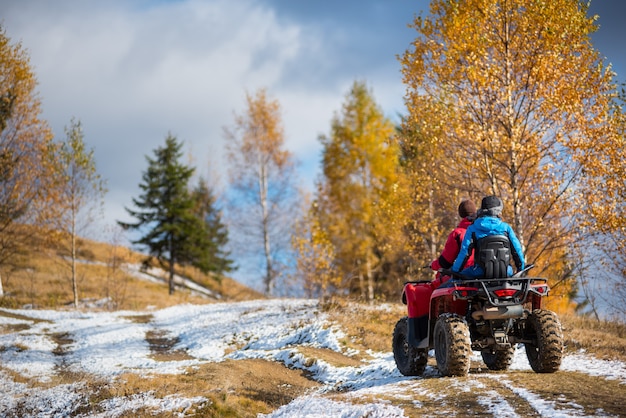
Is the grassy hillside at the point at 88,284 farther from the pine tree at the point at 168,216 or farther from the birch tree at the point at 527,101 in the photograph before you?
the birch tree at the point at 527,101

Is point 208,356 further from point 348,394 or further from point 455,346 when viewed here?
point 455,346

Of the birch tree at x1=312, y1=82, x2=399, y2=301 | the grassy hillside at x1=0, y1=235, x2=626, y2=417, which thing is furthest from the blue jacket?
the birch tree at x1=312, y1=82, x2=399, y2=301

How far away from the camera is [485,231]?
702 centimetres

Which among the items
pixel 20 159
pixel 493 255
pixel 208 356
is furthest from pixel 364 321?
pixel 20 159

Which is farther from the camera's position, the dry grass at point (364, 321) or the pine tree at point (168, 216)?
the pine tree at point (168, 216)

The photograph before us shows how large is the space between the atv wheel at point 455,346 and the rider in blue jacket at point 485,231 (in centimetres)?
65

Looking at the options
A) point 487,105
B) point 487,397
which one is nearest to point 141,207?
point 487,105

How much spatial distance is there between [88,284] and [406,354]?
1198 inches

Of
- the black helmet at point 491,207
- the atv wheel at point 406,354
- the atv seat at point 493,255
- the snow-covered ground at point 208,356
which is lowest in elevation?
the snow-covered ground at point 208,356

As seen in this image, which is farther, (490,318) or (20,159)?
(20,159)

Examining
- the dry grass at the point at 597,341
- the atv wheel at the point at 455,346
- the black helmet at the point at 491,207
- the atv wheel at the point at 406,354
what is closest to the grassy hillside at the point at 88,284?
the dry grass at the point at 597,341

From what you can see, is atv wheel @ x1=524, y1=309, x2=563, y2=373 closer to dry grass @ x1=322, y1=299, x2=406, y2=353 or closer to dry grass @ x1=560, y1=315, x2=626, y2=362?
dry grass @ x1=560, y1=315, x2=626, y2=362

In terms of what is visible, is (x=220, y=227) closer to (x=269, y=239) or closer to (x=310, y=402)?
(x=269, y=239)

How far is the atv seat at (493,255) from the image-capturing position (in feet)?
22.8
